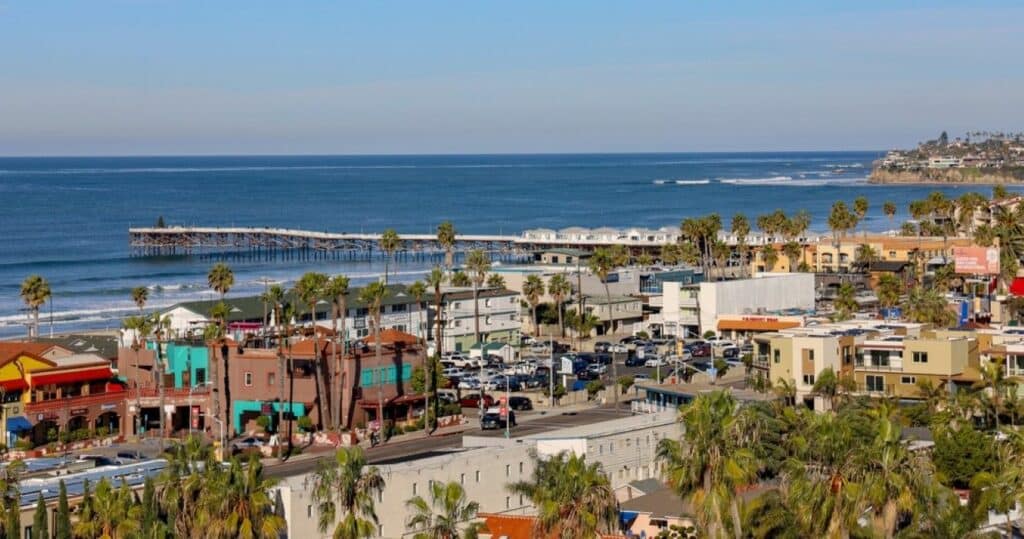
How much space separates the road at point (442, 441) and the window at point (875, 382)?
980 centimetres

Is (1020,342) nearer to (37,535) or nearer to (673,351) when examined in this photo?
(673,351)

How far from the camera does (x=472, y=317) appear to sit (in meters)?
105

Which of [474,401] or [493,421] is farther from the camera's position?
[474,401]

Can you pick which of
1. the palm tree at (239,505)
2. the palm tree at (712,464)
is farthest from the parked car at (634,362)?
the palm tree at (712,464)

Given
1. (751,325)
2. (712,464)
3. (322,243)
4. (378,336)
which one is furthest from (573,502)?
(322,243)

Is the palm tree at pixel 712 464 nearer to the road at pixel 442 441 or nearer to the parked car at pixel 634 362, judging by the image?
the road at pixel 442 441

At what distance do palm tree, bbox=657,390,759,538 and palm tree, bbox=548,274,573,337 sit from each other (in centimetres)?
6655

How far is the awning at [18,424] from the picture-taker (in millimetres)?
68438

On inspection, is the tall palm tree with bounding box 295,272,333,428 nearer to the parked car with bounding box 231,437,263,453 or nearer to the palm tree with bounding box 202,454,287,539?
the parked car with bounding box 231,437,263,453

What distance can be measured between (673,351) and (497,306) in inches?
551

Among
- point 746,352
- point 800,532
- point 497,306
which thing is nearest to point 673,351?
point 746,352

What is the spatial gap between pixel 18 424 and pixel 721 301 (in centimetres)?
4987

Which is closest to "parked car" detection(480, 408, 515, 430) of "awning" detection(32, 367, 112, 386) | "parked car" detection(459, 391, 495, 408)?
"parked car" detection(459, 391, 495, 408)

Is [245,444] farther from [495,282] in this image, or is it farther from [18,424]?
[495,282]
